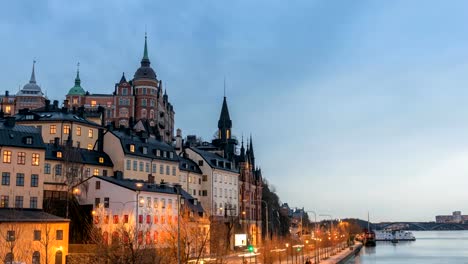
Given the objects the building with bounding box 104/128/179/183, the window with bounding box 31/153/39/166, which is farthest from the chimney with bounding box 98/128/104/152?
the window with bounding box 31/153/39/166

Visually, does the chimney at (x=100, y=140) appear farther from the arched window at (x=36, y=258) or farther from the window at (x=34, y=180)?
the arched window at (x=36, y=258)

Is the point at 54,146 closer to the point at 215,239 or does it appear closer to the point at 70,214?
the point at 70,214

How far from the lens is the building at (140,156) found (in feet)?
300

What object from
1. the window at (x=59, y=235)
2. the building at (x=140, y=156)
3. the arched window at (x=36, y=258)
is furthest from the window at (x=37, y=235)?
the building at (x=140, y=156)

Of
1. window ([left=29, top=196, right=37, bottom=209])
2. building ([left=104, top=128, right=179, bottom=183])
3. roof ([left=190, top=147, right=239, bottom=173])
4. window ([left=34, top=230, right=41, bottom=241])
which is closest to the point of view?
window ([left=34, top=230, right=41, bottom=241])

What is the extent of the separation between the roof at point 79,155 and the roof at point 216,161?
24.7 meters

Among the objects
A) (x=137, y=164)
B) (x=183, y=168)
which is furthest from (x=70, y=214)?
(x=183, y=168)

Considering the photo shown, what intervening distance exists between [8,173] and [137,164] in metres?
24.5

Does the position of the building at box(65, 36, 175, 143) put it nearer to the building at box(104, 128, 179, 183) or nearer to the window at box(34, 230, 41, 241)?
the building at box(104, 128, 179, 183)

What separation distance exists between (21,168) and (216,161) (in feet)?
153

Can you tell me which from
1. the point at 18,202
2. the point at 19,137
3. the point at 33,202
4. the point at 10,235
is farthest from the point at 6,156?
the point at 10,235

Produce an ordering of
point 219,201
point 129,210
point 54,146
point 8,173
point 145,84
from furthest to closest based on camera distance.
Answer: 1. point 145,84
2. point 219,201
3. point 54,146
4. point 129,210
5. point 8,173

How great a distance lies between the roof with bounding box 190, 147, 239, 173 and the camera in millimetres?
112244

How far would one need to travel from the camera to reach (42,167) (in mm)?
74812
